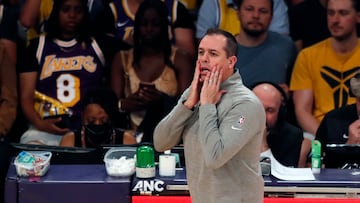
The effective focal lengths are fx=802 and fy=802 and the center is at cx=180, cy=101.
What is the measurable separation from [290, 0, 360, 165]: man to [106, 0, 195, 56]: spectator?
0.85 m

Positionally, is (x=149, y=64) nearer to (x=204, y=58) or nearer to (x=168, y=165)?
(x=168, y=165)

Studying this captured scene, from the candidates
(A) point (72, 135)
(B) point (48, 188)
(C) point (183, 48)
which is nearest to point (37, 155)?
(B) point (48, 188)

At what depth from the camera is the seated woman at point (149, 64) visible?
5.39 meters

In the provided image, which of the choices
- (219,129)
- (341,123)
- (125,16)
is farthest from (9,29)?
(219,129)

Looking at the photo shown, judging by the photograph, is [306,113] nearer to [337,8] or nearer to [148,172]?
[337,8]

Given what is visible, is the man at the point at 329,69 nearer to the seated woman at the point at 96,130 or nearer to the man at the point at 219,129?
the seated woman at the point at 96,130

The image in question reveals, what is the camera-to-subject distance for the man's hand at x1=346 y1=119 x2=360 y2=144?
14.6 ft

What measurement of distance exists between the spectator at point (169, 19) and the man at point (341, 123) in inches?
53.9

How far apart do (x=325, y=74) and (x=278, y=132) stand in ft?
3.10

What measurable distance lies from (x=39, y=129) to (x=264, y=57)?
5.26 ft

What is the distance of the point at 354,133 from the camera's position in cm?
446

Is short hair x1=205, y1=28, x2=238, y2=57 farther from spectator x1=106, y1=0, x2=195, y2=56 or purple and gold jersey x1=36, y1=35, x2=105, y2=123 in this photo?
spectator x1=106, y1=0, x2=195, y2=56

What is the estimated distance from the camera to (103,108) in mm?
4961

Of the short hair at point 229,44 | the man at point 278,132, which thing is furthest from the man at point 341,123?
the short hair at point 229,44
